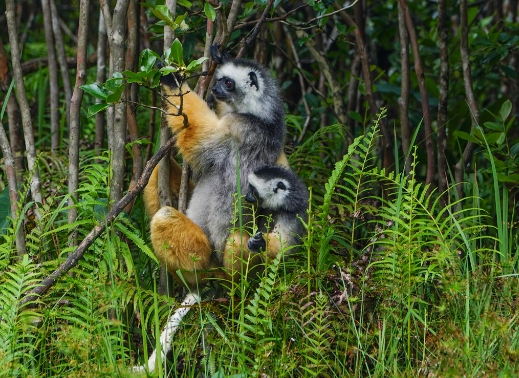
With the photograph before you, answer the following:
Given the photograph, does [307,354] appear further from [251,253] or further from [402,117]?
[402,117]

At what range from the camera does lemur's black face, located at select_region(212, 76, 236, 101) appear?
17.5 ft

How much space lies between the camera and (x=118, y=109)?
516 cm

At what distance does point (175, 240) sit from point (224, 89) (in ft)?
4.08

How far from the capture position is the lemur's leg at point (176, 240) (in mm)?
4871

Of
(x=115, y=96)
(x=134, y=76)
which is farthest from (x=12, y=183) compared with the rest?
(x=134, y=76)

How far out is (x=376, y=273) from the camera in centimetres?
472

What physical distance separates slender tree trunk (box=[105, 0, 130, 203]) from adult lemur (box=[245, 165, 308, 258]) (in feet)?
3.18

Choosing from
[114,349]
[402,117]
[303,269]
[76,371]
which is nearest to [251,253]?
[303,269]

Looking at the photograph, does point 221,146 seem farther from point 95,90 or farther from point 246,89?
point 95,90

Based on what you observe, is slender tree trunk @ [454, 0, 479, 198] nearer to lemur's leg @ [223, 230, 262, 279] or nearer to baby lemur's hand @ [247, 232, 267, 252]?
lemur's leg @ [223, 230, 262, 279]

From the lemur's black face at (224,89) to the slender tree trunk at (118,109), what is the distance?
0.68 m

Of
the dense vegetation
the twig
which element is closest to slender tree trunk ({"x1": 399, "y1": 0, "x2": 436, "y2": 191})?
the dense vegetation

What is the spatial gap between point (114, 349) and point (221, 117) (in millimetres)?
2179

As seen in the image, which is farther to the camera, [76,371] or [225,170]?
[225,170]
